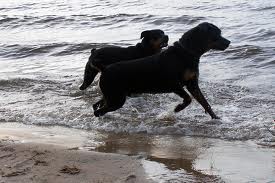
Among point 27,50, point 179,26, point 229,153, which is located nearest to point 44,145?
point 229,153

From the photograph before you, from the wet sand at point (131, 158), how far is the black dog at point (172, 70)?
841 mm

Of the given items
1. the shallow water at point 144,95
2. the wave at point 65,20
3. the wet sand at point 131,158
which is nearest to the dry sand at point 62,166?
the wet sand at point 131,158

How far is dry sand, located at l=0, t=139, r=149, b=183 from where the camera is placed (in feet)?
15.5

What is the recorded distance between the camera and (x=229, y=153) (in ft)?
18.8

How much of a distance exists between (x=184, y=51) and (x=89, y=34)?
9691 millimetres

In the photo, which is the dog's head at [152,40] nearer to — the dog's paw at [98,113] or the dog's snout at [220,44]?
the dog's snout at [220,44]

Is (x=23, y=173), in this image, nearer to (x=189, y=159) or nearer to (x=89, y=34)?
(x=189, y=159)

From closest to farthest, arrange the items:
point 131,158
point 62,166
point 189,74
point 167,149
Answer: point 62,166 → point 131,158 → point 167,149 → point 189,74

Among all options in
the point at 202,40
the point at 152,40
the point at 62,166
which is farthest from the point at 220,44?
the point at 62,166

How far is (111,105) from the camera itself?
7641mm

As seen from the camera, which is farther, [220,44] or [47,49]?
[47,49]

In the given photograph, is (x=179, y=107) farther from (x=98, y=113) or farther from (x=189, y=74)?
(x=98, y=113)

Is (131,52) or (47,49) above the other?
(131,52)

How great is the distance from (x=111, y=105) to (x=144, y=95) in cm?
150
